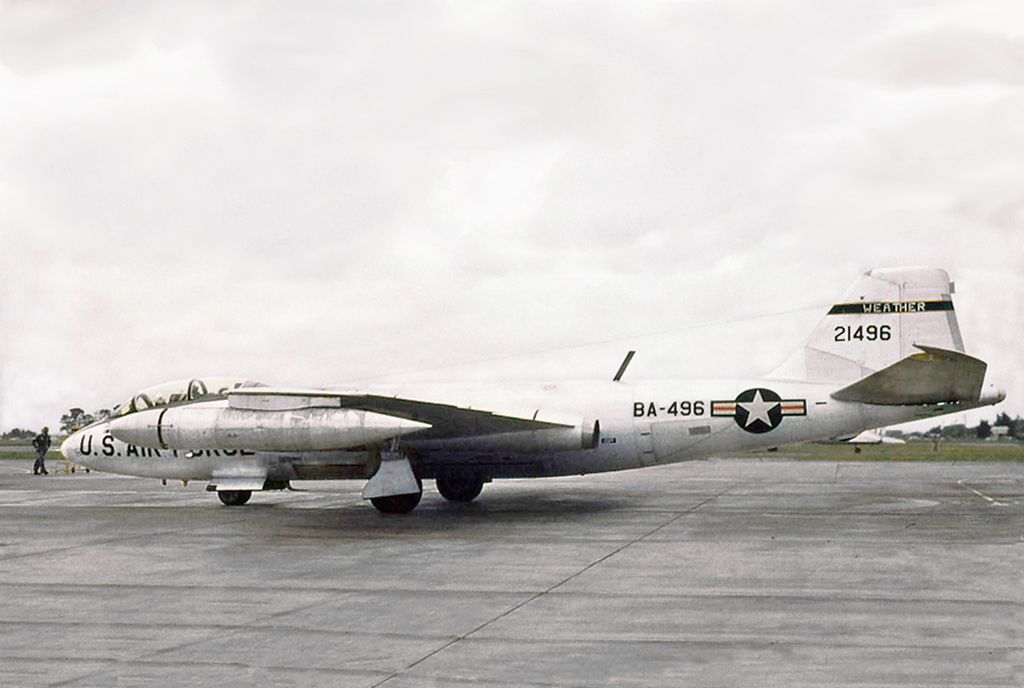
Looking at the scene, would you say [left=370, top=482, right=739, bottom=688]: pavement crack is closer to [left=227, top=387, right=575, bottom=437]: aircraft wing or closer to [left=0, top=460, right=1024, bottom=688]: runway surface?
[left=0, top=460, right=1024, bottom=688]: runway surface

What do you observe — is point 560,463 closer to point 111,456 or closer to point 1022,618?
point 111,456

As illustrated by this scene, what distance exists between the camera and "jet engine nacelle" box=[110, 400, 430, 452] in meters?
17.2

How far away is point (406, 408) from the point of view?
58.6 feet

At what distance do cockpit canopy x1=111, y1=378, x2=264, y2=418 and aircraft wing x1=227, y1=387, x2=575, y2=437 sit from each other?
2.56 meters

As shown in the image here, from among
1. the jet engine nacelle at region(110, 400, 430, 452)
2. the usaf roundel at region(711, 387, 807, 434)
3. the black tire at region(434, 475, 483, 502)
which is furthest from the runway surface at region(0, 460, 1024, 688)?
the usaf roundel at region(711, 387, 807, 434)

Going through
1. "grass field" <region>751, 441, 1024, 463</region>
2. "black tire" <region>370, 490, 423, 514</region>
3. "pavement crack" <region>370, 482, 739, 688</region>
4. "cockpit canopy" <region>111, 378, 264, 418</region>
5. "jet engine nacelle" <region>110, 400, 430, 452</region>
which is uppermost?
"cockpit canopy" <region>111, 378, 264, 418</region>

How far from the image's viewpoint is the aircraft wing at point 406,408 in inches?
683

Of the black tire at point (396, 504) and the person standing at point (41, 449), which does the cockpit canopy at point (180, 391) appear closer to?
the black tire at point (396, 504)

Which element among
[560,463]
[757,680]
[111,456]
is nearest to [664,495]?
[560,463]

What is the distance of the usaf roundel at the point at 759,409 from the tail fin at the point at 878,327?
30.7 inches

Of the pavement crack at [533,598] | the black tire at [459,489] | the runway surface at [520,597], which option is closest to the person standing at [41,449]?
the runway surface at [520,597]

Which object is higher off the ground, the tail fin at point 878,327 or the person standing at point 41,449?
the tail fin at point 878,327

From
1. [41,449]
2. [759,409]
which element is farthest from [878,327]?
[41,449]

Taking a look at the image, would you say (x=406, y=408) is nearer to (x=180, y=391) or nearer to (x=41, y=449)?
(x=180, y=391)
